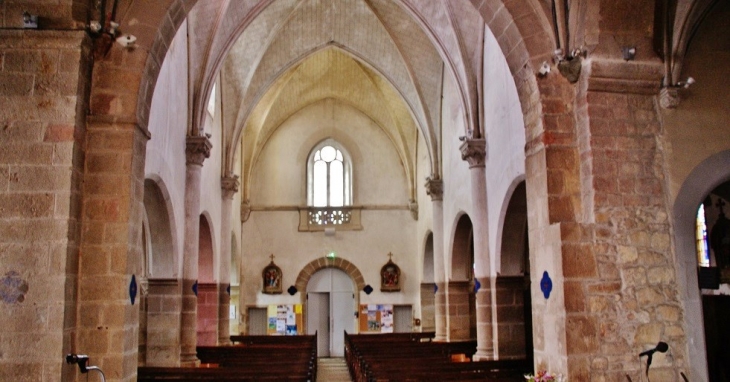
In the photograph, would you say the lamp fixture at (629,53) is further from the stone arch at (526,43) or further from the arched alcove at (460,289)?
the arched alcove at (460,289)

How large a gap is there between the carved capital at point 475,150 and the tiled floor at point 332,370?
6575 mm

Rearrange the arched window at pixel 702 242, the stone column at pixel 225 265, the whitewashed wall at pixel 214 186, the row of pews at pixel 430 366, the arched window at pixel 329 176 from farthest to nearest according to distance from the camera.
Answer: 1. the arched window at pixel 329 176
2. the stone column at pixel 225 265
3. the whitewashed wall at pixel 214 186
4. the arched window at pixel 702 242
5. the row of pews at pixel 430 366

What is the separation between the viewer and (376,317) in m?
22.6

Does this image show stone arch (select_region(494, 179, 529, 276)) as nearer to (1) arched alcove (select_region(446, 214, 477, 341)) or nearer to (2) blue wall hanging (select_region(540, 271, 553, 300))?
(1) arched alcove (select_region(446, 214, 477, 341))

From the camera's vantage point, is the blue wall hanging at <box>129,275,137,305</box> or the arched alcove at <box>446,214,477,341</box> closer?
the blue wall hanging at <box>129,275,137,305</box>

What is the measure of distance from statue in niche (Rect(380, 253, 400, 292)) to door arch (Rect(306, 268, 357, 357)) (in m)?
1.11

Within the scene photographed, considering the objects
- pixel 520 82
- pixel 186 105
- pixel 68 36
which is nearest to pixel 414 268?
pixel 186 105

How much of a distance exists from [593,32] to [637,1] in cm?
60

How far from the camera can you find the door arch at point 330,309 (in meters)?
22.6

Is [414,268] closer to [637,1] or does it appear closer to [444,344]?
[444,344]

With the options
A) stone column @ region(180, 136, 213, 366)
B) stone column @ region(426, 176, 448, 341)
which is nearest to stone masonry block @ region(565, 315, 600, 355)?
stone column @ region(180, 136, 213, 366)

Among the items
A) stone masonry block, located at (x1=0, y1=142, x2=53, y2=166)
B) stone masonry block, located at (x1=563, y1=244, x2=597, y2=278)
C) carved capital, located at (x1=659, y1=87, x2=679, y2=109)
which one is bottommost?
stone masonry block, located at (x1=563, y1=244, x2=597, y2=278)

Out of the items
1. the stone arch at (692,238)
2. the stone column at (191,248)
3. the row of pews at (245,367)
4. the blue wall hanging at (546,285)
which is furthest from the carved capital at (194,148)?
the stone arch at (692,238)

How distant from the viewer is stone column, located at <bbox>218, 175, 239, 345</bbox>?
17078 millimetres
